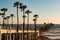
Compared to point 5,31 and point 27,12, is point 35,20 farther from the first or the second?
point 5,31

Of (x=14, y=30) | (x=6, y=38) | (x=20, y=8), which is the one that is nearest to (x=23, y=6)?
(x=20, y=8)

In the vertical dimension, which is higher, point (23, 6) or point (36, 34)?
point (23, 6)

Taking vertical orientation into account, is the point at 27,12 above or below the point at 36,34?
above

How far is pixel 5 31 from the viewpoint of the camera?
43625mm

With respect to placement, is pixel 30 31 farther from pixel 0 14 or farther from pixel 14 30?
pixel 0 14

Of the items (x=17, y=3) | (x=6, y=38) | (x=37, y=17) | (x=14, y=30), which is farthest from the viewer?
(x=37, y=17)

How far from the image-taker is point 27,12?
5191 cm

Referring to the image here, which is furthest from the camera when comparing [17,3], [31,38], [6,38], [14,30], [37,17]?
[37,17]

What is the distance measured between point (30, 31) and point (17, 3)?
9788 millimetres

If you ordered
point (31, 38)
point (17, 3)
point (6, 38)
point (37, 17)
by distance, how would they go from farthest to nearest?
1. point (37, 17)
2. point (31, 38)
3. point (6, 38)
4. point (17, 3)

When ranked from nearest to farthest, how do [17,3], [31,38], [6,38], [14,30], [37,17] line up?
[17,3]
[14,30]
[6,38]
[31,38]
[37,17]

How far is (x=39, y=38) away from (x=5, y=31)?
9.10m

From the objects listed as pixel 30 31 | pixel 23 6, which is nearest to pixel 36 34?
pixel 30 31

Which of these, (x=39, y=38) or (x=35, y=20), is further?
(x=35, y=20)
